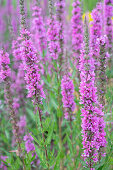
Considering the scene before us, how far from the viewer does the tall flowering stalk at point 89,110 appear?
246 centimetres

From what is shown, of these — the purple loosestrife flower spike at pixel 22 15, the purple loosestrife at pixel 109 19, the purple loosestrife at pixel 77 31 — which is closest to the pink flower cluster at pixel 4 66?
the purple loosestrife flower spike at pixel 22 15

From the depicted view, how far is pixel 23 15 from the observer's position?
2789 millimetres

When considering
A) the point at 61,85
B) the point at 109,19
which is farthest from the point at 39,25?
the point at 61,85

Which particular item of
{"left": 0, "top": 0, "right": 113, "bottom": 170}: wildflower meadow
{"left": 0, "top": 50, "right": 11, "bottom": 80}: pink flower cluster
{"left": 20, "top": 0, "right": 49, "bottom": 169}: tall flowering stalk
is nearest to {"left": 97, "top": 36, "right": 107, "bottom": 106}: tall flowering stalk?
{"left": 0, "top": 0, "right": 113, "bottom": 170}: wildflower meadow

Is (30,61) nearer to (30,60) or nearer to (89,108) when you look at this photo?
(30,60)

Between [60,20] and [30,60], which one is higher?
[60,20]

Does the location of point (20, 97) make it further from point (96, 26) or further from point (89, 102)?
point (89, 102)

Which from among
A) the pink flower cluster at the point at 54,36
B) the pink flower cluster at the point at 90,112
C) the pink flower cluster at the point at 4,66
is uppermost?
the pink flower cluster at the point at 54,36

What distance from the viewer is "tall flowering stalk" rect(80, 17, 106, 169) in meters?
→ 2.46

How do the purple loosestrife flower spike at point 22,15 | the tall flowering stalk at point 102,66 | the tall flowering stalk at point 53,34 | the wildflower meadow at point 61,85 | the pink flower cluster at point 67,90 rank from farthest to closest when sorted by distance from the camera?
the tall flowering stalk at point 53,34
the pink flower cluster at point 67,90
the tall flowering stalk at point 102,66
the purple loosestrife flower spike at point 22,15
the wildflower meadow at point 61,85

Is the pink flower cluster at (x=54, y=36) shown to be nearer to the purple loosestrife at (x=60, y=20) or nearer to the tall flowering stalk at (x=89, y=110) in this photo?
the purple loosestrife at (x=60, y=20)

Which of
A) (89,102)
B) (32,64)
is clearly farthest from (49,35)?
(89,102)

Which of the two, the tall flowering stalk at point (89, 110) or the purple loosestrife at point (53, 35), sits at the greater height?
the purple loosestrife at point (53, 35)

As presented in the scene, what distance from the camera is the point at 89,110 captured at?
256 cm
